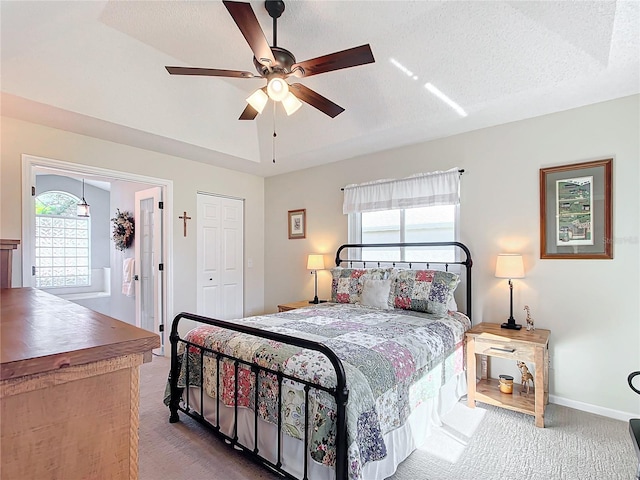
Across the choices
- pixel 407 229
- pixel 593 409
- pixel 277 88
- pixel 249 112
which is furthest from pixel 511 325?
pixel 249 112

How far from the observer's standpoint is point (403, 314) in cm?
311

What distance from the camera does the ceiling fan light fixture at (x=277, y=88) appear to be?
2221 millimetres

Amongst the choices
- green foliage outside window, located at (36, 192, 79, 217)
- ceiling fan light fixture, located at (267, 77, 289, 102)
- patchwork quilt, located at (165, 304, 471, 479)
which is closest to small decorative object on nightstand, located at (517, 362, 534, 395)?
patchwork quilt, located at (165, 304, 471, 479)

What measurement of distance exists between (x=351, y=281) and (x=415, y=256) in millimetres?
793

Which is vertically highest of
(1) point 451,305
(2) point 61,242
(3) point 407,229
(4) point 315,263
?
(3) point 407,229

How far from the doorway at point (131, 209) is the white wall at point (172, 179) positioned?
0.19 feet

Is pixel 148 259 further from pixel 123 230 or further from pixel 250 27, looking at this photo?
pixel 250 27

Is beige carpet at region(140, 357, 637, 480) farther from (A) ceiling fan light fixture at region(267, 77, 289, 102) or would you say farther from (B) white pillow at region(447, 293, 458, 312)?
(A) ceiling fan light fixture at region(267, 77, 289, 102)

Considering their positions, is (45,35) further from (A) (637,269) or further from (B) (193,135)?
(A) (637,269)

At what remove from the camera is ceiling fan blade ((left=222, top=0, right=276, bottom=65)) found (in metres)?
1.73

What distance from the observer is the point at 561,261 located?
2.95m

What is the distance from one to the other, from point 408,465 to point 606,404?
1.88 metres

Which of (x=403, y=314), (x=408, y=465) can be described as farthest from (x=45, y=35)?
(x=408, y=465)

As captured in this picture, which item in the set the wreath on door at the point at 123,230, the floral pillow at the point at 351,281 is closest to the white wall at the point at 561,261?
the floral pillow at the point at 351,281
